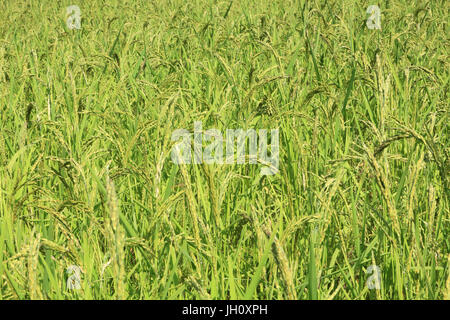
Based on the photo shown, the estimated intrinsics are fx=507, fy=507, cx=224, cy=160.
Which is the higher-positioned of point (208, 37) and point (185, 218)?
point (208, 37)

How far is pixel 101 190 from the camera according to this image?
141cm

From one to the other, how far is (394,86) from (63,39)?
2959 millimetres

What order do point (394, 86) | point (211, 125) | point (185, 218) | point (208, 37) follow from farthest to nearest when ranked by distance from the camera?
point (208, 37) → point (394, 86) → point (211, 125) → point (185, 218)

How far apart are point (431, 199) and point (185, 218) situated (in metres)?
0.77

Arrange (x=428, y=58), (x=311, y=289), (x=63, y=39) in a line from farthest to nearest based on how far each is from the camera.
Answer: (x=63, y=39) → (x=428, y=58) → (x=311, y=289)

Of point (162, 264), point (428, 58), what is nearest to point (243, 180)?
point (162, 264)

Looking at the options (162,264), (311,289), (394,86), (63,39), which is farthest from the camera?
(63,39)

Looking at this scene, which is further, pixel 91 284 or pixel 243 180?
pixel 243 180

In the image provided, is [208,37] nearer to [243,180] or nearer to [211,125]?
[211,125]

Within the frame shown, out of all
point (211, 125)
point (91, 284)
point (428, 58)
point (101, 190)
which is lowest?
point (91, 284)

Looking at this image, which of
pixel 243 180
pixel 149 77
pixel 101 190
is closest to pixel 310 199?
pixel 243 180

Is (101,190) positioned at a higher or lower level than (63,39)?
lower

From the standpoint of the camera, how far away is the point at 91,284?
53.6 inches

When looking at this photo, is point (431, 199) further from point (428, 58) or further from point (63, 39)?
point (63, 39)
